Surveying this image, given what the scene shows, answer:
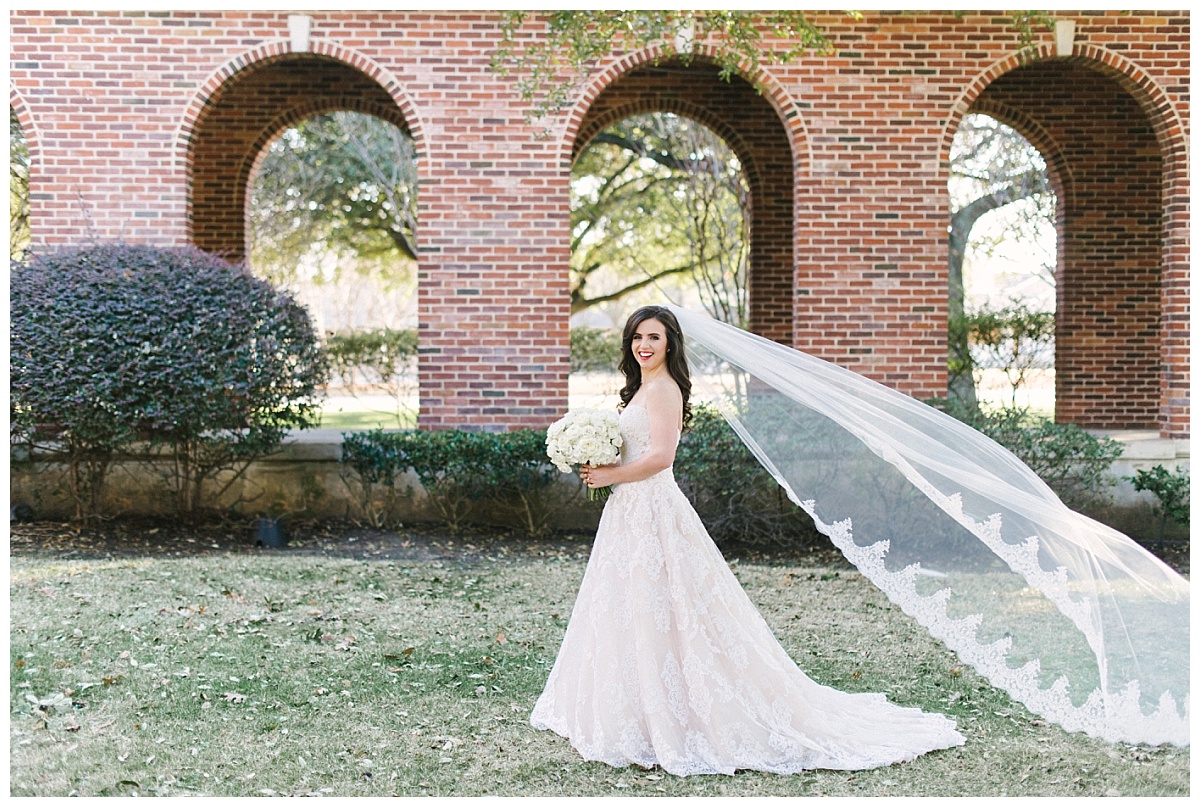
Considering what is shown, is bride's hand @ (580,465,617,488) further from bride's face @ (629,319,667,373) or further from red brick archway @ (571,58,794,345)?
red brick archway @ (571,58,794,345)

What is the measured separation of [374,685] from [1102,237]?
9823 millimetres

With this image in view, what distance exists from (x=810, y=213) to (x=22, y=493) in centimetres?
711

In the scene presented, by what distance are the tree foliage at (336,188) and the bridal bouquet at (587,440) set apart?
15.9 metres

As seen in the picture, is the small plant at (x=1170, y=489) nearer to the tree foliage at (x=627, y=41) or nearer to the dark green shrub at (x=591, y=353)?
the tree foliage at (x=627, y=41)

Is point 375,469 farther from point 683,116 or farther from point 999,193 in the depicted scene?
point 999,193

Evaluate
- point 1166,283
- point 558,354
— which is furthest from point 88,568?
point 1166,283

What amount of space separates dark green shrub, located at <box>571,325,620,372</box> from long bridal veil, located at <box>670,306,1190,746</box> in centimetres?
1292

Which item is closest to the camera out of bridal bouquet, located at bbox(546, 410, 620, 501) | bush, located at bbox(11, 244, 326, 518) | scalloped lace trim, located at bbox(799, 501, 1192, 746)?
scalloped lace trim, located at bbox(799, 501, 1192, 746)

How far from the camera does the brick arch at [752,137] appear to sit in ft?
38.7

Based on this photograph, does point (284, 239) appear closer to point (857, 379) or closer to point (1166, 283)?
point (1166, 283)

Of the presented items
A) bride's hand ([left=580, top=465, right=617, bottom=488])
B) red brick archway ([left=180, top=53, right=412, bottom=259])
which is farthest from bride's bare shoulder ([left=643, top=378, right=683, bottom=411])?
red brick archway ([left=180, top=53, right=412, bottom=259])

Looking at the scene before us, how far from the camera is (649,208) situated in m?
20.5

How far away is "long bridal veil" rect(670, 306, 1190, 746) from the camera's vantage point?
14.0 ft

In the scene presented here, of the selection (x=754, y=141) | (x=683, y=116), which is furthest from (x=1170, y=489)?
(x=683, y=116)
